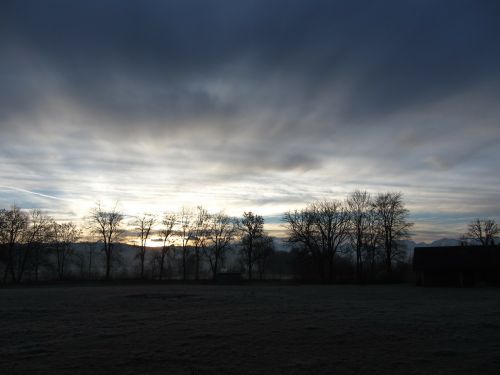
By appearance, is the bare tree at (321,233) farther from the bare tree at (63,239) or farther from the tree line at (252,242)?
the bare tree at (63,239)

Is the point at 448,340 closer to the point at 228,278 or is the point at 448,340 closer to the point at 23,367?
the point at 23,367

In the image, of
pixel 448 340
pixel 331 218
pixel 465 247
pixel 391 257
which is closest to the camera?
pixel 448 340

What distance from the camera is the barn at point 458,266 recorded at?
168 ft

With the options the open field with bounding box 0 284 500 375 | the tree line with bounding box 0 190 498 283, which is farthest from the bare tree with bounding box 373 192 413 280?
the open field with bounding box 0 284 500 375

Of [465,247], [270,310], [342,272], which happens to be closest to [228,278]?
[342,272]

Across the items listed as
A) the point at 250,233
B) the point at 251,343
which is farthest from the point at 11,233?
the point at 251,343

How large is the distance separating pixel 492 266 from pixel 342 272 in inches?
1020

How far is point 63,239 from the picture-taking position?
3125 inches

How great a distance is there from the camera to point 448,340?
42.7 feet

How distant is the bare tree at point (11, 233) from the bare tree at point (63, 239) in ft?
28.6

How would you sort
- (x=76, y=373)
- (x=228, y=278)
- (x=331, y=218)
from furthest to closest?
(x=331, y=218) < (x=228, y=278) < (x=76, y=373)

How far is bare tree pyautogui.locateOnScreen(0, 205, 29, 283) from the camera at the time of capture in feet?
206

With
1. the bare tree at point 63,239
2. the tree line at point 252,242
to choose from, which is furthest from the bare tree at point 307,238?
the bare tree at point 63,239

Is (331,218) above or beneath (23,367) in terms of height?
above
